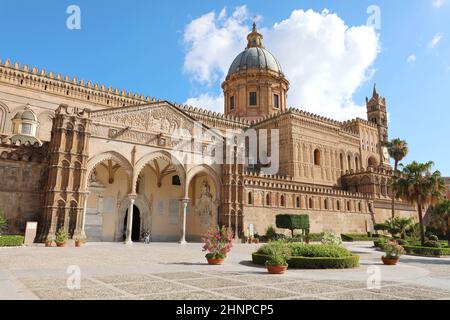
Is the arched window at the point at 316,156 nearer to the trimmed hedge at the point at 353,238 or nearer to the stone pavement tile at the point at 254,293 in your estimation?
the trimmed hedge at the point at 353,238

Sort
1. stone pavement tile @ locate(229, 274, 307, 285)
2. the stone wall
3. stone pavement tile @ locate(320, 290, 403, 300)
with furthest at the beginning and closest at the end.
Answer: the stone wall → stone pavement tile @ locate(229, 274, 307, 285) → stone pavement tile @ locate(320, 290, 403, 300)

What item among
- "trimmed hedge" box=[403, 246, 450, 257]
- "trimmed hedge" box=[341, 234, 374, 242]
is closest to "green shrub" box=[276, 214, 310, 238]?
"trimmed hedge" box=[341, 234, 374, 242]

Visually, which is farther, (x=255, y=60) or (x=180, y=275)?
(x=255, y=60)

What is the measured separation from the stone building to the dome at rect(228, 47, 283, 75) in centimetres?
399

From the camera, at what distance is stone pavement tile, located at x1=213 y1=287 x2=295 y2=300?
734 centimetres

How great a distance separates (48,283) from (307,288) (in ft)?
21.2

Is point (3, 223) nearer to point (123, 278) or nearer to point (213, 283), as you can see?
point (123, 278)

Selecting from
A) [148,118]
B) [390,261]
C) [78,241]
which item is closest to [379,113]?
[148,118]

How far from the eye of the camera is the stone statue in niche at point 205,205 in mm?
31992

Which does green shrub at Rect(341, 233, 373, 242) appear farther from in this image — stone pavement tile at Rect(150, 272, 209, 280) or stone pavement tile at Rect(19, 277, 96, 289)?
stone pavement tile at Rect(19, 277, 96, 289)

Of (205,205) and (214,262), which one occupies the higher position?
(205,205)

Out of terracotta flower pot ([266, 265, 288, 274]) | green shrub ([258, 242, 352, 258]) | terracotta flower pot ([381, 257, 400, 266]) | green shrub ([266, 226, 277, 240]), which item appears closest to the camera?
terracotta flower pot ([266, 265, 288, 274])

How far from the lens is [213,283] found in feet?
30.0
